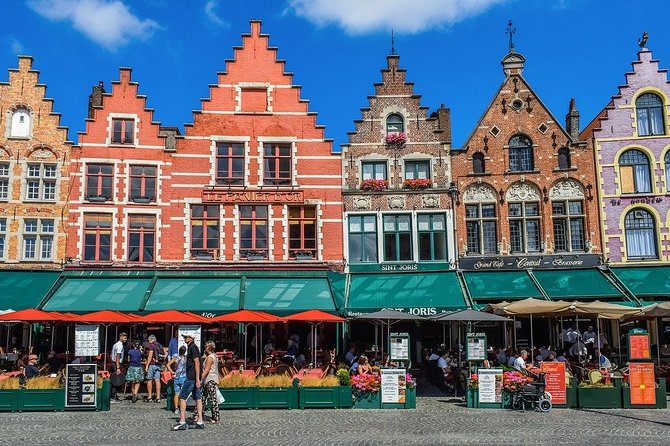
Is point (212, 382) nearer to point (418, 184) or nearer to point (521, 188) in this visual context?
point (418, 184)

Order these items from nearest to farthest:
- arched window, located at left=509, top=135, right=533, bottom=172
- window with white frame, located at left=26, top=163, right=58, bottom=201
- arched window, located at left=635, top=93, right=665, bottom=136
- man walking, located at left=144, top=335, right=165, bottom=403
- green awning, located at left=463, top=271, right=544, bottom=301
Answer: man walking, located at left=144, top=335, right=165, bottom=403 → green awning, located at left=463, top=271, right=544, bottom=301 → window with white frame, located at left=26, top=163, right=58, bottom=201 → arched window, located at left=635, top=93, right=665, bottom=136 → arched window, located at left=509, top=135, right=533, bottom=172

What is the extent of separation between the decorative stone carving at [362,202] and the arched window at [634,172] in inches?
373

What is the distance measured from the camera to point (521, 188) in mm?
25922

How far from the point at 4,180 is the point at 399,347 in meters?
16.5

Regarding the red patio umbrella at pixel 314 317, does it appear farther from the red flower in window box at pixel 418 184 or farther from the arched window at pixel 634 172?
the arched window at pixel 634 172

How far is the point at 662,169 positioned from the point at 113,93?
20.8 m

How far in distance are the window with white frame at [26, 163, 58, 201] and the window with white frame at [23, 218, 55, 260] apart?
→ 2.94 ft

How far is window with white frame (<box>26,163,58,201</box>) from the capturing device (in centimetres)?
2536

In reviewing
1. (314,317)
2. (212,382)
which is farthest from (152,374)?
(314,317)

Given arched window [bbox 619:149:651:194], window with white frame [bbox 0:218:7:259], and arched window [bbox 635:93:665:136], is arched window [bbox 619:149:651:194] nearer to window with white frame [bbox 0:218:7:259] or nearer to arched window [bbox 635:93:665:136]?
arched window [bbox 635:93:665:136]

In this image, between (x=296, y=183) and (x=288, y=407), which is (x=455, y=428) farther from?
(x=296, y=183)

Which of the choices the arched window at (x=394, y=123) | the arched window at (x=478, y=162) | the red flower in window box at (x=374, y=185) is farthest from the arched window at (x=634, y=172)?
the red flower in window box at (x=374, y=185)

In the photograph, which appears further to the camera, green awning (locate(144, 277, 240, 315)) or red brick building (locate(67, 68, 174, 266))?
red brick building (locate(67, 68, 174, 266))

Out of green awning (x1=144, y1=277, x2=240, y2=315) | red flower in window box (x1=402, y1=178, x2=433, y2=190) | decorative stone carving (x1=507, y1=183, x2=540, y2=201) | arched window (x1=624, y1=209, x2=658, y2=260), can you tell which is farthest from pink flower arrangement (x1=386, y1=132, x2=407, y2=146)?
arched window (x1=624, y1=209, x2=658, y2=260)
